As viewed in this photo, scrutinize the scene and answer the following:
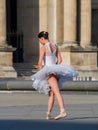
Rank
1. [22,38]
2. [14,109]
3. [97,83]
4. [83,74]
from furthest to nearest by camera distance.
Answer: [22,38] → [83,74] → [97,83] → [14,109]

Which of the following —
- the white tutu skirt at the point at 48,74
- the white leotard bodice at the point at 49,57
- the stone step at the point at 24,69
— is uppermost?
the white leotard bodice at the point at 49,57

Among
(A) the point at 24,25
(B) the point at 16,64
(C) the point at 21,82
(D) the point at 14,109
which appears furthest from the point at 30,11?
(D) the point at 14,109

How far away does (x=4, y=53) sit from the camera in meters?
31.6

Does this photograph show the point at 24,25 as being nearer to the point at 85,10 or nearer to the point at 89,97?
the point at 85,10

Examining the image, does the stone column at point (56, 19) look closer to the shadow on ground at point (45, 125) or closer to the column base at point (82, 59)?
the column base at point (82, 59)

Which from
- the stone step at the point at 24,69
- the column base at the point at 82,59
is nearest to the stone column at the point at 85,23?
the column base at the point at 82,59

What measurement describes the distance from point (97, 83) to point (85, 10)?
14.1 m

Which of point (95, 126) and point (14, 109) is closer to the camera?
point (95, 126)

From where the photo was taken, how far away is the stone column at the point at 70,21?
3278cm

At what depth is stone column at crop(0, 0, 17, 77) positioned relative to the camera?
31266 mm

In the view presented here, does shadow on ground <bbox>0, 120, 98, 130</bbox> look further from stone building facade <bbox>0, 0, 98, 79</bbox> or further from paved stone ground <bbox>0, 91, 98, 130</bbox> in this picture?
stone building facade <bbox>0, 0, 98, 79</bbox>

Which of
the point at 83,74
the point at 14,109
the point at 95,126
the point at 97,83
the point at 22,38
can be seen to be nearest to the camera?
the point at 95,126

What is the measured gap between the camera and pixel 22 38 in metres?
35.4

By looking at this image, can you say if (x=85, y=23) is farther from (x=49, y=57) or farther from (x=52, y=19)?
(x=49, y=57)
